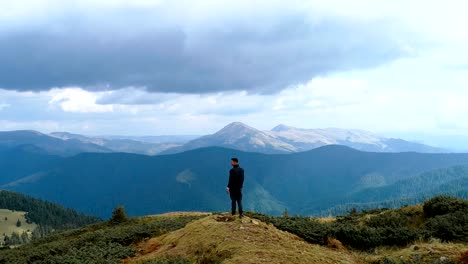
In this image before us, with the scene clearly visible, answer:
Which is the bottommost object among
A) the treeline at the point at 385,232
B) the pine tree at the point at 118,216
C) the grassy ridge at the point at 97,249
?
the pine tree at the point at 118,216

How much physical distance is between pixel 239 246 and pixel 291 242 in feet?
11.8

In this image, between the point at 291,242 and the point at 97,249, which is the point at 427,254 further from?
the point at 97,249

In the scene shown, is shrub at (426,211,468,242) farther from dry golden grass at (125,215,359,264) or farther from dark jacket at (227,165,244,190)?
dark jacket at (227,165,244,190)

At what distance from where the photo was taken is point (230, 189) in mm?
25625

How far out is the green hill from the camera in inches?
740

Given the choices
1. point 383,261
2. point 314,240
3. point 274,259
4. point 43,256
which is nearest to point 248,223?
point 314,240

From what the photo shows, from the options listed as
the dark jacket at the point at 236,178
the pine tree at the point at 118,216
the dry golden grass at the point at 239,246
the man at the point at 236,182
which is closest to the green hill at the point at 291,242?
the dry golden grass at the point at 239,246

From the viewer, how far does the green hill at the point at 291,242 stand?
18797mm

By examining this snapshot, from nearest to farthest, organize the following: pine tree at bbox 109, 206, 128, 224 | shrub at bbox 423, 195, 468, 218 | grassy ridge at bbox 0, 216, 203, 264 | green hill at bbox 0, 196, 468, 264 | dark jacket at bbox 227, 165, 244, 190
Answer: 1. green hill at bbox 0, 196, 468, 264
2. grassy ridge at bbox 0, 216, 203, 264
3. dark jacket at bbox 227, 165, 244, 190
4. shrub at bbox 423, 195, 468, 218
5. pine tree at bbox 109, 206, 128, 224

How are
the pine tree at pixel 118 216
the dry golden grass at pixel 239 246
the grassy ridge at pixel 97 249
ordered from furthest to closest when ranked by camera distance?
the pine tree at pixel 118 216, the grassy ridge at pixel 97 249, the dry golden grass at pixel 239 246

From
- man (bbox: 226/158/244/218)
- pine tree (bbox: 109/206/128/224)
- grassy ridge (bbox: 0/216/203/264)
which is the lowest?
pine tree (bbox: 109/206/128/224)

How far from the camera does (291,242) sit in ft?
70.0

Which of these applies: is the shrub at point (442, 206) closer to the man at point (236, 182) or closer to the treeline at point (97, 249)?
the man at point (236, 182)

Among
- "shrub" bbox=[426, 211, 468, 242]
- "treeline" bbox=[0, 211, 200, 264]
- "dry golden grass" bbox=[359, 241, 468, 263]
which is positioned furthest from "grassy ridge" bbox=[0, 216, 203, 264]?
"shrub" bbox=[426, 211, 468, 242]
